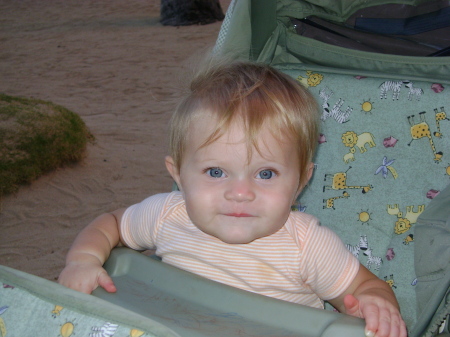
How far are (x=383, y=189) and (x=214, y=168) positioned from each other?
2.16 ft

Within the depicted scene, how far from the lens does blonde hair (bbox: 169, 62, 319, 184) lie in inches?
54.3

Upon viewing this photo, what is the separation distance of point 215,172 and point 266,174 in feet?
0.41

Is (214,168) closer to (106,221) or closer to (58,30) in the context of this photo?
(106,221)

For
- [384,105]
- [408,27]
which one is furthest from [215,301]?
[408,27]

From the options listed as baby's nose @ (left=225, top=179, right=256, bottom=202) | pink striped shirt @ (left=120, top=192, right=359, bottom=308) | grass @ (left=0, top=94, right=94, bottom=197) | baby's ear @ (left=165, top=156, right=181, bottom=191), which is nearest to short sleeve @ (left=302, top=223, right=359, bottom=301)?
pink striped shirt @ (left=120, top=192, right=359, bottom=308)

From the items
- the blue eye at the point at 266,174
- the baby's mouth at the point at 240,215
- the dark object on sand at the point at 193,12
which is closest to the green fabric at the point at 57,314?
the baby's mouth at the point at 240,215

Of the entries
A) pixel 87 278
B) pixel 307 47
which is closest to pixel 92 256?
pixel 87 278

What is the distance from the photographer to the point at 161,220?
1593 millimetres

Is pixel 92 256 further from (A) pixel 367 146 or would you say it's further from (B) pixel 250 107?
(A) pixel 367 146

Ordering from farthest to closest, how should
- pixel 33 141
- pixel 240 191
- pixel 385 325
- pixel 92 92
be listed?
1. pixel 92 92
2. pixel 33 141
3. pixel 240 191
4. pixel 385 325

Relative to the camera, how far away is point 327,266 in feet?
4.73

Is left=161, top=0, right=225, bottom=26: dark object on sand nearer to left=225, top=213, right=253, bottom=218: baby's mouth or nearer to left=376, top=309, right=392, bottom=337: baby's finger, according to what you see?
left=225, top=213, right=253, bottom=218: baby's mouth

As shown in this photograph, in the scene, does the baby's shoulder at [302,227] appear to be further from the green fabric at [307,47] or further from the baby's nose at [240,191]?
the green fabric at [307,47]

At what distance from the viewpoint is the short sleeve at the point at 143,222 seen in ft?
5.24
